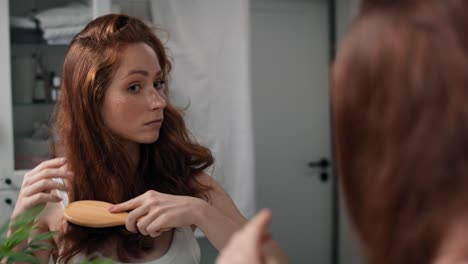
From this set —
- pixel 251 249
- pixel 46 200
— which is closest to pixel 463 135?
pixel 251 249

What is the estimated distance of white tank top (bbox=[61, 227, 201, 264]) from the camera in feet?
3.63

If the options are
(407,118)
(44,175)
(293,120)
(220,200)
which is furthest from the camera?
(293,120)

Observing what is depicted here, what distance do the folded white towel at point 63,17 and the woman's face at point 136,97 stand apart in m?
1.15

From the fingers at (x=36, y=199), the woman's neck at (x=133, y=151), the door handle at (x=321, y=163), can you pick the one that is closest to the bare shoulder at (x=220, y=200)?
the woman's neck at (x=133, y=151)

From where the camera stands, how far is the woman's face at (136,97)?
112cm

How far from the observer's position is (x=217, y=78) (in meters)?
2.25

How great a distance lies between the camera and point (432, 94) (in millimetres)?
316

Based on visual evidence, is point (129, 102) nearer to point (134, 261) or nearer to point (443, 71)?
point (134, 261)

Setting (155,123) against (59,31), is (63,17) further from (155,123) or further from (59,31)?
(155,123)

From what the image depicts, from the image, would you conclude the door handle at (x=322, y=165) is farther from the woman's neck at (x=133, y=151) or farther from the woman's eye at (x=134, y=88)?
the woman's eye at (x=134, y=88)

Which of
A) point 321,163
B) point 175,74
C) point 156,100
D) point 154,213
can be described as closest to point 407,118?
point 154,213

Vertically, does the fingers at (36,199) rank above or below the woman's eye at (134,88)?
below

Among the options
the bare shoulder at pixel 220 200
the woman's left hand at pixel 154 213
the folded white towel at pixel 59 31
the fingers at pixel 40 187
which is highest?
the folded white towel at pixel 59 31

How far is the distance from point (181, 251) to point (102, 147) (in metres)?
0.30
